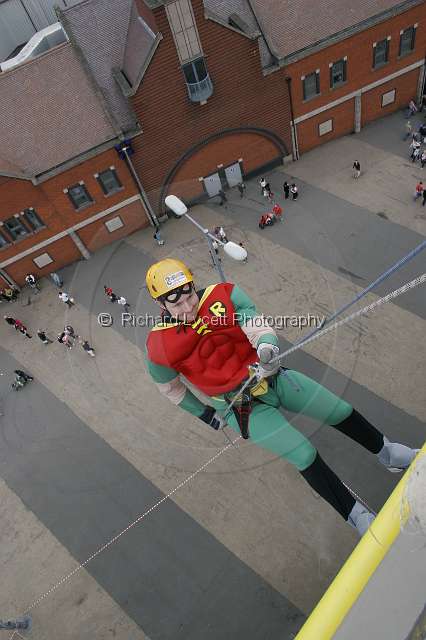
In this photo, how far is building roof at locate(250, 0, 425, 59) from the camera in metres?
22.5

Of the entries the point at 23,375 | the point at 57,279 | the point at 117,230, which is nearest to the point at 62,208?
the point at 117,230

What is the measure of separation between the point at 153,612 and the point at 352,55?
27049mm

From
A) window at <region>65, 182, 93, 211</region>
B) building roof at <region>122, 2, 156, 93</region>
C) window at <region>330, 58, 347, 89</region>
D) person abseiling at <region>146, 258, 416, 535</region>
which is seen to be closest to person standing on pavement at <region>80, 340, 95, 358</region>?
window at <region>65, 182, 93, 211</region>

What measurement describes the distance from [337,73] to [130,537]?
24889 mm

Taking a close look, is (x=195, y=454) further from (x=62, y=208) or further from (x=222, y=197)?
(x=222, y=197)

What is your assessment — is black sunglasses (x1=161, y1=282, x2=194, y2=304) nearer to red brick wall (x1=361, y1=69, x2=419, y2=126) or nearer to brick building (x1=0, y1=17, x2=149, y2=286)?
brick building (x1=0, y1=17, x2=149, y2=286)

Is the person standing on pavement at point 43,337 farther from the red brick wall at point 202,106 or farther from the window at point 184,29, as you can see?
the window at point 184,29

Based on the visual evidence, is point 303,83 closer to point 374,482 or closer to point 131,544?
point 374,482

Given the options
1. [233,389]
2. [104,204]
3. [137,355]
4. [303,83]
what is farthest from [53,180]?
[233,389]

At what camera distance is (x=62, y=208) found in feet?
75.7

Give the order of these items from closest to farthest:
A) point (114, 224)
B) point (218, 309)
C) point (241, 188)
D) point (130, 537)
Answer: point (218, 309)
point (130, 537)
point (114, 224)
point (241, 188)

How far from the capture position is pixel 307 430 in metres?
15.8

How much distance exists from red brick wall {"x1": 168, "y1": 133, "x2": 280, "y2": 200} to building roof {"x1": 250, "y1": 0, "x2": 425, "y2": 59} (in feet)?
15.5

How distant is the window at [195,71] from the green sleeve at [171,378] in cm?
1587
